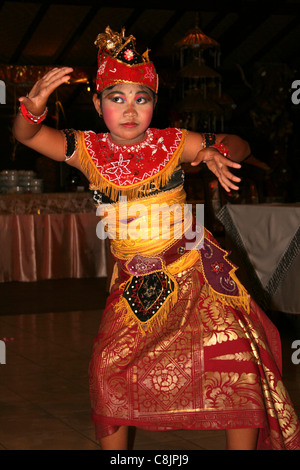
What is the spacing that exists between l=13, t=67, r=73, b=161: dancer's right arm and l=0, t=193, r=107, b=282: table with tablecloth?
14.0 ft

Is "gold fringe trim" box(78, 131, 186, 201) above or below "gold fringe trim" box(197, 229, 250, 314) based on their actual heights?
above

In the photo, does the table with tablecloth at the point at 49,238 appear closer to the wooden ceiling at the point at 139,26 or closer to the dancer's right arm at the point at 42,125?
the wooden ceiling at the point at 139,26

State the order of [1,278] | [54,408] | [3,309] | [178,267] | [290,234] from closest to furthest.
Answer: [178,267] < [54,408] < [290,234] < [3,309] < [1,278]

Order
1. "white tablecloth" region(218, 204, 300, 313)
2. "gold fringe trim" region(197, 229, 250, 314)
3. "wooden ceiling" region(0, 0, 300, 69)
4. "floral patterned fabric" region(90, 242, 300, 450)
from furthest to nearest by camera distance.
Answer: "wooden ceiling" region(0, 0, 300, 69) → "white tablecloth" region(218, 204, 300, 313) → "gold fringe trim" region(197, 229, 250, 314) → "floral patterned fabric" region(90, 242, 300, 450)

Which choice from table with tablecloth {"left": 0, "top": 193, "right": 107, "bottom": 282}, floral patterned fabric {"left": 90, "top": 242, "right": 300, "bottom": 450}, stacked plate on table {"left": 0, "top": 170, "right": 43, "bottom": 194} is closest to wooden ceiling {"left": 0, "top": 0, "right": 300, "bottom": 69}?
stacked plate on table {"left": 0, "top": 170, "right": 43, "bottom": 194}

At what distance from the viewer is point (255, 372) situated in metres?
1.81

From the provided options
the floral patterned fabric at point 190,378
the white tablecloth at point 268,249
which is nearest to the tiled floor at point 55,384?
the white tablecloth at point 268,249

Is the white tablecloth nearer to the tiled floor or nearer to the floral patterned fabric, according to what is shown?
the tiled floor

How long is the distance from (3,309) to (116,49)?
3.35 metres

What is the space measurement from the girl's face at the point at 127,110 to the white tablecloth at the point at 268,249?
1.97 m

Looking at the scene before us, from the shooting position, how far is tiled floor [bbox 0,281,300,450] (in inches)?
94.5

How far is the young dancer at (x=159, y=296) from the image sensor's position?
180cm

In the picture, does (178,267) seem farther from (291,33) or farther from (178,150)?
(291,33)
